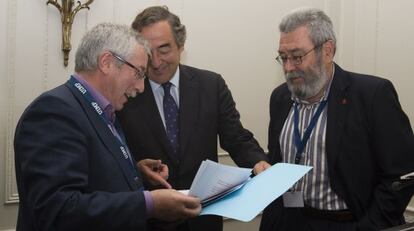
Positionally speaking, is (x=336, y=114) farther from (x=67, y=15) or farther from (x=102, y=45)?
(x=67, y=15)

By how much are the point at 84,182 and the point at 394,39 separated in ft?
10.0

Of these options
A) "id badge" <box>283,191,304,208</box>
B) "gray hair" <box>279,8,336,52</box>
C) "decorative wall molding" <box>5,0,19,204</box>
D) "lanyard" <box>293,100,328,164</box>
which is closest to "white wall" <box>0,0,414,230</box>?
"decorative wall molding" <box>5,0,19,204</box>

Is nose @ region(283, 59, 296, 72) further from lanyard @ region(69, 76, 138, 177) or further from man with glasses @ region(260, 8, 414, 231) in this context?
lanyard @ region(69, 76, 138, 177)

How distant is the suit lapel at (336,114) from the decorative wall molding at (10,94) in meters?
2.05

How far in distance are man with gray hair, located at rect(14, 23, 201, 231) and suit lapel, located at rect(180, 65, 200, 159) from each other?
0.50 metres

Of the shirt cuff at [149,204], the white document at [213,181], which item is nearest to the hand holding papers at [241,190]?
the white document at [213,181]

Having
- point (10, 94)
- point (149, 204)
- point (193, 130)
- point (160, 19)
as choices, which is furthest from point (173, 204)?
point (10, 94)

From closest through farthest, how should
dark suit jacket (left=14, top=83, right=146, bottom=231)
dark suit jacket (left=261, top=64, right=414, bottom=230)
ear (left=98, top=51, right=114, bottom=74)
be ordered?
1. dark suit jacket (left=14, top=83, right=146, bottom=231)
2. ear (left=98, top=51, right=114, bottom=74)
3. dark suit jacket (left=261, top=64, right=414, bottom=230)

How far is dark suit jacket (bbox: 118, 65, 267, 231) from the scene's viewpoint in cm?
215

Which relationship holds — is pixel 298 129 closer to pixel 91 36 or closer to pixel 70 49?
pixel 91 36

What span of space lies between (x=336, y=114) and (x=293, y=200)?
0.43 meters

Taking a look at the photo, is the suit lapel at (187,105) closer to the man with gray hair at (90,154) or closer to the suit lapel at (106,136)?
the man with gray hair at (90,154)

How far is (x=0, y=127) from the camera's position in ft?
9.77

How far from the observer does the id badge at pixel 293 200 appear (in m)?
2.03
